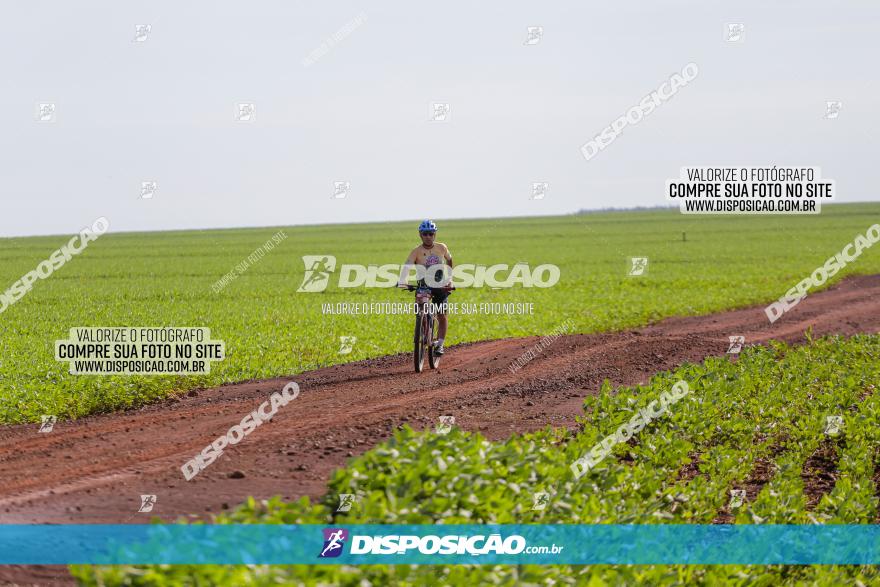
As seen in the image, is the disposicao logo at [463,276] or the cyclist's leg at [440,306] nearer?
the cyclist's leg at [440,306]

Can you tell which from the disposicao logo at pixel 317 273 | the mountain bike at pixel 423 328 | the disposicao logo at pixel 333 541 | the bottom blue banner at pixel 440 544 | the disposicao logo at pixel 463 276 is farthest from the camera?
the disposicao logo at pixel 463 276

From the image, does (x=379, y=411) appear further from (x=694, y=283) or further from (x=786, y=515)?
(x=694, y=283)

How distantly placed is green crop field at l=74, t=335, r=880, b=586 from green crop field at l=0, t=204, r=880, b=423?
812 cm

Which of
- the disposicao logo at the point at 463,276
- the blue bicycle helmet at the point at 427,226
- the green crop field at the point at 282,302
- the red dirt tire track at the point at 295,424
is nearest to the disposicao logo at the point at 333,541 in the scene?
the red dirt tire track at the point at 295,424

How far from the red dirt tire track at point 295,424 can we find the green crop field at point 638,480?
3.64 feet

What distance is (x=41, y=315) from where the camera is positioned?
96.3ft

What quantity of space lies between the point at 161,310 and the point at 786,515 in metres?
24.3

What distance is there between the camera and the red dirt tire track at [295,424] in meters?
8.45

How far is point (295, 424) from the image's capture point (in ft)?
39.5

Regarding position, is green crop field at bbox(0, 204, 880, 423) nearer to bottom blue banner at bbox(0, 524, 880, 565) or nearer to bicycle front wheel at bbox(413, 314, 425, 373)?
bicycle front wheel at bbox(413, 314, 425, 373)

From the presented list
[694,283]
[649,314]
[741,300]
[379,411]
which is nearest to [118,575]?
[379,411]

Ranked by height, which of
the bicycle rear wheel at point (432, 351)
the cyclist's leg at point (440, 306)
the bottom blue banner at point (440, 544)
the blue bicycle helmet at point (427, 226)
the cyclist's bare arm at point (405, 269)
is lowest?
the bottom blue banner at point (440, 544)

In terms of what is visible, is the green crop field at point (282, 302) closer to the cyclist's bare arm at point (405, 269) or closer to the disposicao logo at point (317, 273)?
the disposicao logo at point (317, 273)

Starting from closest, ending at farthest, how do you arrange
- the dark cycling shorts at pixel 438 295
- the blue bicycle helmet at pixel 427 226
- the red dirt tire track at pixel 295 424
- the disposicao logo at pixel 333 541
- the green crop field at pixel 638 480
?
the disposicao logo at pixel 333 541, the green crop field at pixel 638 480, the red dirt tire track at pixel 295 424, the blue bicycle helmet at pixel 427 226, the dark cycling shorts at pixel 438 295
